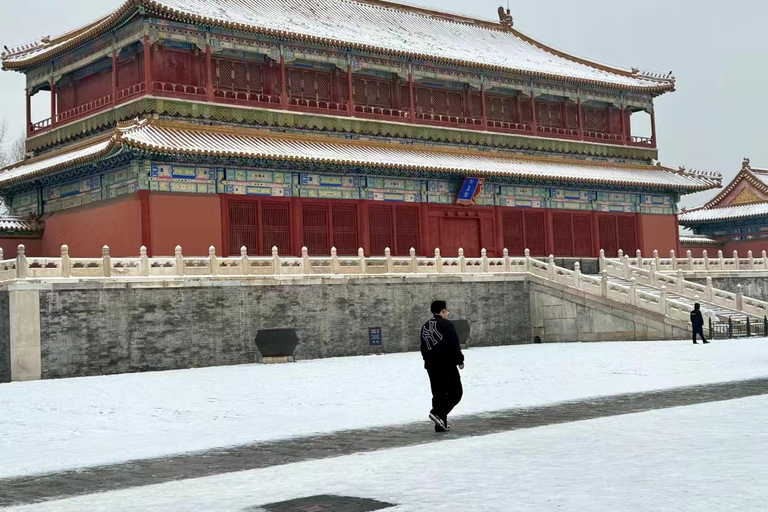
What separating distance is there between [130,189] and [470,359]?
475 inches

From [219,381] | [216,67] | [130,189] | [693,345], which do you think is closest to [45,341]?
[219,381]

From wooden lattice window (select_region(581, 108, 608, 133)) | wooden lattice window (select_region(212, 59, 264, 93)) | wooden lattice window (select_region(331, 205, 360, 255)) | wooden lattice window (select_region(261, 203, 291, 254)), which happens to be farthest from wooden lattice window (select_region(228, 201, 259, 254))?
wooden lattice window (select_region(581, 108, 608, 133))

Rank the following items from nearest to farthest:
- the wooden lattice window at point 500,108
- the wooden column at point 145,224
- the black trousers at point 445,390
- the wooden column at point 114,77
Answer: the black trousers at point 445,390
the wooden column at point 145,224
the wooden column at point 114,77
the wooden lattice window at point 500,108

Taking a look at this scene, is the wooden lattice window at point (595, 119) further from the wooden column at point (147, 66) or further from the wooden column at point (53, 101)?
the wooden column at point (53, 101)

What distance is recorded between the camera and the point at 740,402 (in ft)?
47.9

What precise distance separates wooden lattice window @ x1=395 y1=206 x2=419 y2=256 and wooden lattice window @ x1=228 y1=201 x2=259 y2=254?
5.99 metres

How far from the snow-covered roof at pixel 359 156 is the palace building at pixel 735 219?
9090 millimetres

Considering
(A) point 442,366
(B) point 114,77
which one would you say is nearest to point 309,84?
(B) point 114,77

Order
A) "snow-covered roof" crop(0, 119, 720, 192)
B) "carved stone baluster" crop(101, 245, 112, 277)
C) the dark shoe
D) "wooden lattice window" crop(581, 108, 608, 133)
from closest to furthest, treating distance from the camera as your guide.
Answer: the dark shoe < "carved stone baluster" crop(101, 245, 112, 277) < "snow-covered roof" crop(0, 119, 720, 192) < "wooden lattice window" crop(581, 108, 608, 133)

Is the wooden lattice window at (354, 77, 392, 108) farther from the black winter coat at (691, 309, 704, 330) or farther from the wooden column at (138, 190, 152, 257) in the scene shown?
the black winter coat at (691, 309, 704, 330)

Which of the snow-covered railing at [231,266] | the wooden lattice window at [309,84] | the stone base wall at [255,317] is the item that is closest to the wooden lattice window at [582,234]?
the snow-covered railing at [231,266]

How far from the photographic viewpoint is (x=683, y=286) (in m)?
36.7

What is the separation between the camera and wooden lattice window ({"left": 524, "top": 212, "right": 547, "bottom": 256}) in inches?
1676

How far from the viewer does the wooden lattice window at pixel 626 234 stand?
45.9 metres
